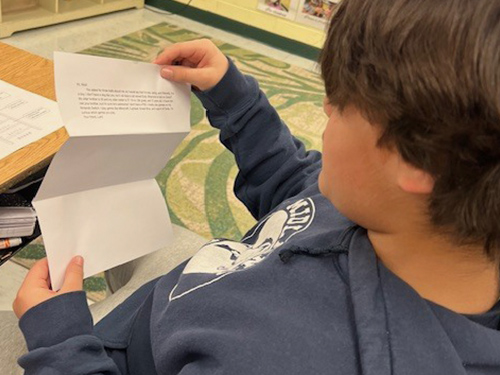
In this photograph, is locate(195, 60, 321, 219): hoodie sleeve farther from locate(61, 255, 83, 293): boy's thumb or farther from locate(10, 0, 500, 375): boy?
locate(61, 255, 83, 293): boy's thumb

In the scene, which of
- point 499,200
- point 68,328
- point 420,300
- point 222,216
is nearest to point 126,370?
point 68,328

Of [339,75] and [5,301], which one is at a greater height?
[339,75]

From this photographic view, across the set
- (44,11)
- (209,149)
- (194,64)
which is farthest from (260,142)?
(44,11)

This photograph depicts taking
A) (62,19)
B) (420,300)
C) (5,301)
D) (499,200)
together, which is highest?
(499,200)

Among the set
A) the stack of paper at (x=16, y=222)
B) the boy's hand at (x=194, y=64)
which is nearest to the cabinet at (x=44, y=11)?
the stack of paper at (x=16, y=222)

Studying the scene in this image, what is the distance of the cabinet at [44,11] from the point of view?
8.29 feet

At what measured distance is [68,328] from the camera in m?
0.56

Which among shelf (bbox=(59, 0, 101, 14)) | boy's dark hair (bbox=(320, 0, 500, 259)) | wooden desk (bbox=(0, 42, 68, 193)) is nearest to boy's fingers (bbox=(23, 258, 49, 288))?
wooden desk (bbox=(0, 42, 68, 193))

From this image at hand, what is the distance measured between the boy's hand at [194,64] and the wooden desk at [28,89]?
0.67 feet

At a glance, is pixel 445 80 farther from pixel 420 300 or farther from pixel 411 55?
pixel 420 300

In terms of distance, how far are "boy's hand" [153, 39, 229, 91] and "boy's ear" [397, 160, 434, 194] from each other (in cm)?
39

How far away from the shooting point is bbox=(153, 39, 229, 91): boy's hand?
2.37 feet

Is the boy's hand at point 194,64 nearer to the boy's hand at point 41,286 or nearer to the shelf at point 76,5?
the boy's hand at point 41,286

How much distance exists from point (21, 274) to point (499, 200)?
1227 mm
